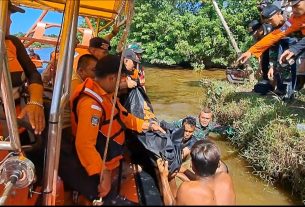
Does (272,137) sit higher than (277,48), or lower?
lower

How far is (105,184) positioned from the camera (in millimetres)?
2518

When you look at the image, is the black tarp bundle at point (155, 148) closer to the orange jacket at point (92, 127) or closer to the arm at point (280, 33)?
the orange jacket at point (92, 127)

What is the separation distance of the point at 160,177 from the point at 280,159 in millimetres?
2554

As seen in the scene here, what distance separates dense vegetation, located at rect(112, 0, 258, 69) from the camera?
2102 centimetres

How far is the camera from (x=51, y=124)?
190cm

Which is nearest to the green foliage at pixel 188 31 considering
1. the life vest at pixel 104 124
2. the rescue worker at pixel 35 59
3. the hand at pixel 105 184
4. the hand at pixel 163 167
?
the rescue worker at pixel 35 59

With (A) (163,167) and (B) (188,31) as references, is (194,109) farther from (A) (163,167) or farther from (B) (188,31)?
(B) (188,31)

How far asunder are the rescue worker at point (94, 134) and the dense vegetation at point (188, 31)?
60.8 ft

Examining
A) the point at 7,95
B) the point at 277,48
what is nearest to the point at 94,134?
the point at 7,95

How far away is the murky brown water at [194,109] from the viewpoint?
5.34 metres

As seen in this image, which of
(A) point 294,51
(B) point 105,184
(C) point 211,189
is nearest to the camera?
(C) point 211,189

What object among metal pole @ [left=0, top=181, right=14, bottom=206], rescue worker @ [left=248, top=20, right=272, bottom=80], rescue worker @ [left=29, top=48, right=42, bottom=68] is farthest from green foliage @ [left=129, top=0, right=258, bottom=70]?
metal pole @ [left=0, top=181, right=14, bottom=206]

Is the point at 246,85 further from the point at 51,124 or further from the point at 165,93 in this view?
the point at 51,124

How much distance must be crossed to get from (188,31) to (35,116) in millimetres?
20538
